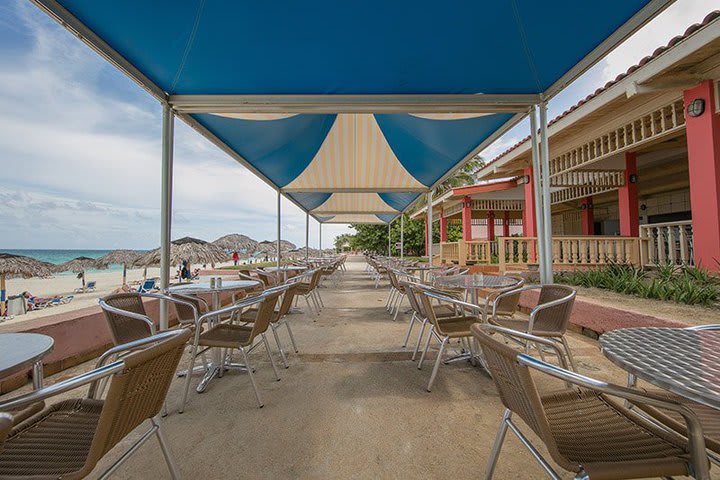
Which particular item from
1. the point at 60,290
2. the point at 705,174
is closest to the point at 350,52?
the point at 705,174

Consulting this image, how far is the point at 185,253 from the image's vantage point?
15.1m

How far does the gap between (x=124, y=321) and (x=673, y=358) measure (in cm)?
297

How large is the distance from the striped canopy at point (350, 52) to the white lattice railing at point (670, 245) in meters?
3.87

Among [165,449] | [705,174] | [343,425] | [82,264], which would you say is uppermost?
[705,174]

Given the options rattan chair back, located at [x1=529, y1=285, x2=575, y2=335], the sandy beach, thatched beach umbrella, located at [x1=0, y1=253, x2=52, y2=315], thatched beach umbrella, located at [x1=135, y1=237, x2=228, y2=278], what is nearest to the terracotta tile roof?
rattan chair back, located at [x1=529, y1=285, x2=575, y2=335]

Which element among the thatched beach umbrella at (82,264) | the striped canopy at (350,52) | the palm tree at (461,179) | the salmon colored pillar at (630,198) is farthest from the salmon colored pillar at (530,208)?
the thatched beach umbrella at (82,264)

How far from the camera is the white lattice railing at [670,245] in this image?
5152 millimetres

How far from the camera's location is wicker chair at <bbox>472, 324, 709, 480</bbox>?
2.81 ft

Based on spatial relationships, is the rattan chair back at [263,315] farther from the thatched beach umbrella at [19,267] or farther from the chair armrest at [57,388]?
the thatched beach umbrella at [19,267]

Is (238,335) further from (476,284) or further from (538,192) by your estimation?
(538,192)

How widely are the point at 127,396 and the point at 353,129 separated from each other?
4.92m

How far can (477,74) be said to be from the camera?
306 centimetres

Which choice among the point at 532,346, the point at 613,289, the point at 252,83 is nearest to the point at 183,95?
the point at 252,83

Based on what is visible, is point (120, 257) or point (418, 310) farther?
point (120, 257)
